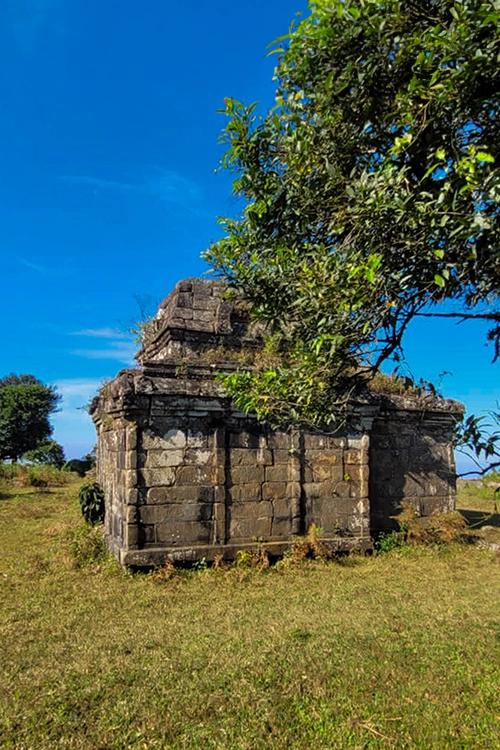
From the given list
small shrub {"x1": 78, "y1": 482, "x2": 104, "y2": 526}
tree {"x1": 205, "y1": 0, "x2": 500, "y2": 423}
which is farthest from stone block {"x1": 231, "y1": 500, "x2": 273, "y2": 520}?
tree {"x1": 205, "y1": 0, "x2": 500, "y2": 423}

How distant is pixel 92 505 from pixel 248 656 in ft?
20.1

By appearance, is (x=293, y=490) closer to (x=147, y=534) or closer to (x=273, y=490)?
(x=273, y=490)

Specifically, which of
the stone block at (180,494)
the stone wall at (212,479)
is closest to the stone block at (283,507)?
the stone wall at (212,479)

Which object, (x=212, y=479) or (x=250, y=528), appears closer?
(x=212, y=479)

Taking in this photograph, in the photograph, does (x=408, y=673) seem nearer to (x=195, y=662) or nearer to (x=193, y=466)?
(x=195, y=662)

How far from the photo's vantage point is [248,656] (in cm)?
490

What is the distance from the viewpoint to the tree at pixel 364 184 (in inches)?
96.3

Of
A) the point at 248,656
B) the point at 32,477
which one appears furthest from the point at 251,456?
the point at 32,477

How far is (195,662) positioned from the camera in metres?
4.79

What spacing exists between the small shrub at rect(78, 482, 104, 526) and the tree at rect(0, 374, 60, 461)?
1084 inches

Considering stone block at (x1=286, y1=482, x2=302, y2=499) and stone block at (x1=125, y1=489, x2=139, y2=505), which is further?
stone block at (x1=286, y1=482, x2=302, y2=499)

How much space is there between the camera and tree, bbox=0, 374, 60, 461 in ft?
118

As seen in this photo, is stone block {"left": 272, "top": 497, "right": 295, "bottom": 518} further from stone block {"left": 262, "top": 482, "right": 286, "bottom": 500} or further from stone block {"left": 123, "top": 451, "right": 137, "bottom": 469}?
stone block {"left": 123, "top": 451, "right": 137, "bottom": 469}

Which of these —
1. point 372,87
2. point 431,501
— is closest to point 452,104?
point 372,87
